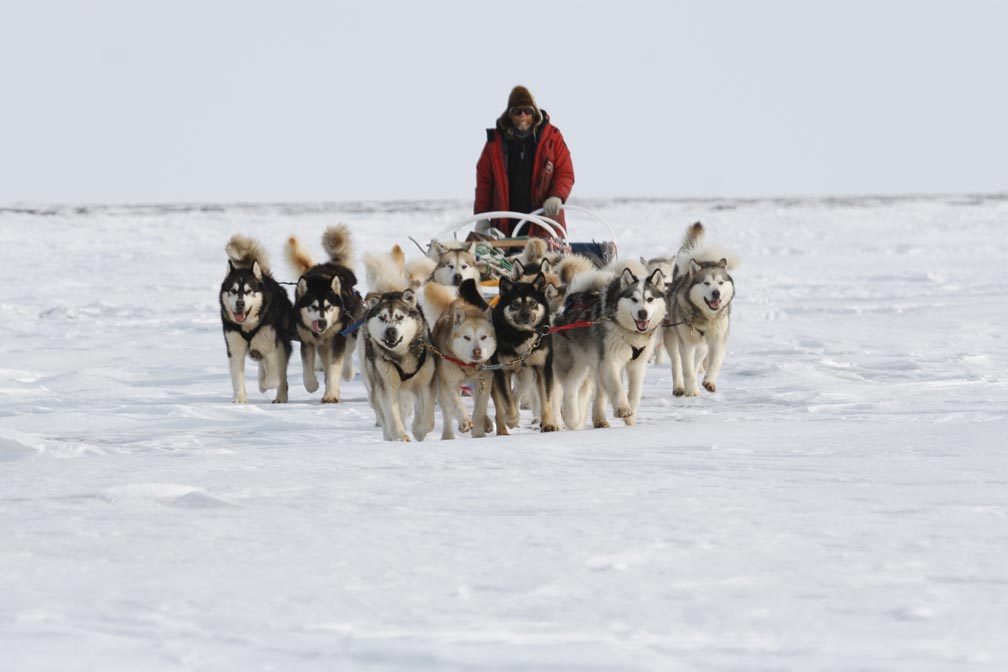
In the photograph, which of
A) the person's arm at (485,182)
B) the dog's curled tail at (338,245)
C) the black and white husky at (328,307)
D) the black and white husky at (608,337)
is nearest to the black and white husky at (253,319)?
the black and white husky at (328,307)

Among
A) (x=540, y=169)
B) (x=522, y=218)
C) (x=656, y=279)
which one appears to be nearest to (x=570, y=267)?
(x=656, y=279)

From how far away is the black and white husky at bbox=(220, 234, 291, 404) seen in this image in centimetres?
702

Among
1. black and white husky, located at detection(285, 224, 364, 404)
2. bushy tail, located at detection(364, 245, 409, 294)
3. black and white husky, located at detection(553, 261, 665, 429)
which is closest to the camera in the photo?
black and white husky, located at detection(553, 261, 665, 429)

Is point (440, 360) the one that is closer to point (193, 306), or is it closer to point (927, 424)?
point (927, 424)

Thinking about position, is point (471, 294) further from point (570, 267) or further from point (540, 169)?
point (540, 169)

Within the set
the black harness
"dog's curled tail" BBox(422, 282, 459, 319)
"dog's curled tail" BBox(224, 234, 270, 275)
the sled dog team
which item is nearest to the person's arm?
the sled dog team

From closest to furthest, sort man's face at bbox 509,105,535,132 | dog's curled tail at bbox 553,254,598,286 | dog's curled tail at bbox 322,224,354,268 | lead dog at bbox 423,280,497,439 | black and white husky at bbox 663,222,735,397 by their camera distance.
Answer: lead dog at bbox 423,280,497,439 < dog's curled tail at bbox 553,254,598,286 < black and white husky at bbox 663,222,735,397 < dog's curled tail at bbox 322,224,354,268 < man's face at bbox 509,105,535,132

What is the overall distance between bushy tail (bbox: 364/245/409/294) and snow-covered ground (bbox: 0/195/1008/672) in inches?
26.6

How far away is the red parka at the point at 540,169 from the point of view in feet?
26.3

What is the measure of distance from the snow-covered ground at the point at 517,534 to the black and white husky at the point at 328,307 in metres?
0.29

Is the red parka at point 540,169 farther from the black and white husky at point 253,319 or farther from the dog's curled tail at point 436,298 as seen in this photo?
the dog's curled tail at point 436,298

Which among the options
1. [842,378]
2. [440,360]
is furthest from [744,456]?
[842,378]

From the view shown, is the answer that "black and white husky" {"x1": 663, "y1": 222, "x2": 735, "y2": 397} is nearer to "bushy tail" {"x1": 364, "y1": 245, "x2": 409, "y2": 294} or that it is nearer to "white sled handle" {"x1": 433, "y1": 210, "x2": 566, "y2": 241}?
"white sled handle" {"x1": 433, "y1": 210, "x2": 566, "y2": 241}

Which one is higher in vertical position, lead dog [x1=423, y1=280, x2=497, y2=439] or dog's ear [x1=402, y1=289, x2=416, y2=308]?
dog's ear [x1=402, y1=289, x2=416, y2=308]
